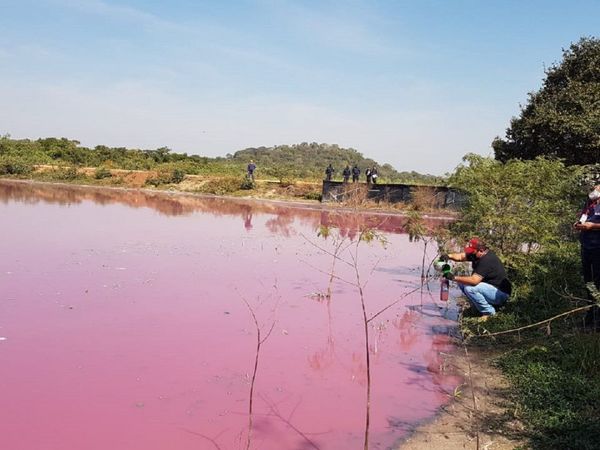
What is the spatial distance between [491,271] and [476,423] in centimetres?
341

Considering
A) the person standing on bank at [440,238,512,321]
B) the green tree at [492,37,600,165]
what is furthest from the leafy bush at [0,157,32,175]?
the person standing on bank at [440,238,512,321]

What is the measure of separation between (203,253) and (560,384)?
9.99m

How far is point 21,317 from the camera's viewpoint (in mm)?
7566

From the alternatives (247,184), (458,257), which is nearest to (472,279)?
(458,257)

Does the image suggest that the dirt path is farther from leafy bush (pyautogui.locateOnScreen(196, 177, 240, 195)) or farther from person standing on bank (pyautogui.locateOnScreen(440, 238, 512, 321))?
leafy bush (pyautogui.locateOnScreen(196, 177, 240, 195))

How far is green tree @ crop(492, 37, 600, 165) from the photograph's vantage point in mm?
18797

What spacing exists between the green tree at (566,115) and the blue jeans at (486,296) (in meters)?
11.3

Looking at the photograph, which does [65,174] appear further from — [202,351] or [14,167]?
[202,351]

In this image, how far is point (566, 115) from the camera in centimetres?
1961

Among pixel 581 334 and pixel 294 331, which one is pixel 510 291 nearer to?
pixel 581 334

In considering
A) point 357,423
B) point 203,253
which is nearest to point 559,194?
point 357,423

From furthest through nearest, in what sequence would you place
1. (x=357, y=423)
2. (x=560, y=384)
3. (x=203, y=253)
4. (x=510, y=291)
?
1. (x=203, y=253)
2. (x=510, y=291)
3. (x=560, y=384)
4. (x=357, y=423)

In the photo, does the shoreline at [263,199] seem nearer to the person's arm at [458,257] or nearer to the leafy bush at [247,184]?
the leafy bush at [247,184]

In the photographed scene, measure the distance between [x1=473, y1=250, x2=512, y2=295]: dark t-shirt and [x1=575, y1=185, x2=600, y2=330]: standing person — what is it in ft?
4.36
